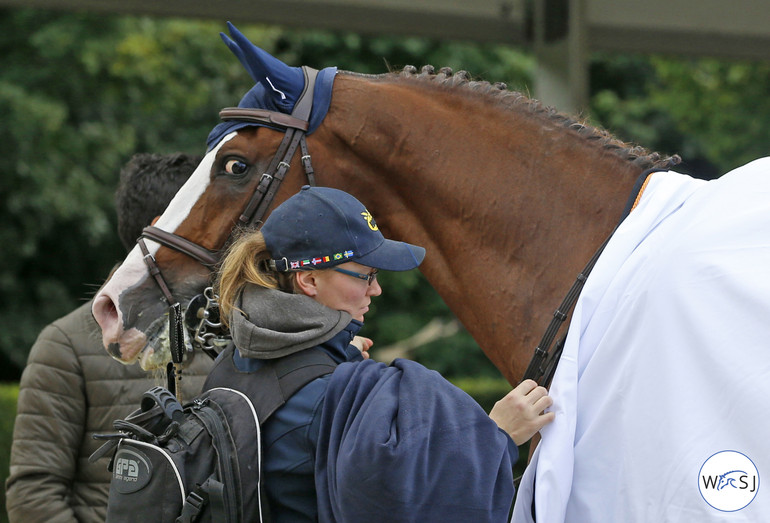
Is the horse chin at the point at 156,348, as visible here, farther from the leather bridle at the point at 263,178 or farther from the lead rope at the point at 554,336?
the lead rope at the point at 554,336

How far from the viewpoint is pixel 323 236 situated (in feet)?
5.74

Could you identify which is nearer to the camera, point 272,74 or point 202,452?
point 202,452

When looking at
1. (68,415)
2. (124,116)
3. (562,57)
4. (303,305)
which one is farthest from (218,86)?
(303,305)

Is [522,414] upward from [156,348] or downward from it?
upward

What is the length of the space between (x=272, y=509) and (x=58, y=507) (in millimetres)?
1367

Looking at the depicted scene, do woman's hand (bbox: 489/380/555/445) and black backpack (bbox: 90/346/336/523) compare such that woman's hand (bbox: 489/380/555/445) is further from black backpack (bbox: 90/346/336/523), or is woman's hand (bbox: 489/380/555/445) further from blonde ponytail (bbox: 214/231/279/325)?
blonde ponytail (bbox: 214/231/279/325)

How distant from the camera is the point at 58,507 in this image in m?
2.70

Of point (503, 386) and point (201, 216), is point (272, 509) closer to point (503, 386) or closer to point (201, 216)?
point (201, 216)

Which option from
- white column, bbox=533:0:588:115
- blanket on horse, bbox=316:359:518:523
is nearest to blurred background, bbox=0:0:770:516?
white column, bbox=533:0:588:115

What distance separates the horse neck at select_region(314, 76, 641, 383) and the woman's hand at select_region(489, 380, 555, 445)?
382mm

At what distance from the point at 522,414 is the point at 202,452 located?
0.66 m

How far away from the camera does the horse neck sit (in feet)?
7.48

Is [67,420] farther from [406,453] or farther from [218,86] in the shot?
[218,86]

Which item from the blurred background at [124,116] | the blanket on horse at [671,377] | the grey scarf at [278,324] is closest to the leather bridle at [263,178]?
the grey scarf at [278,324]
